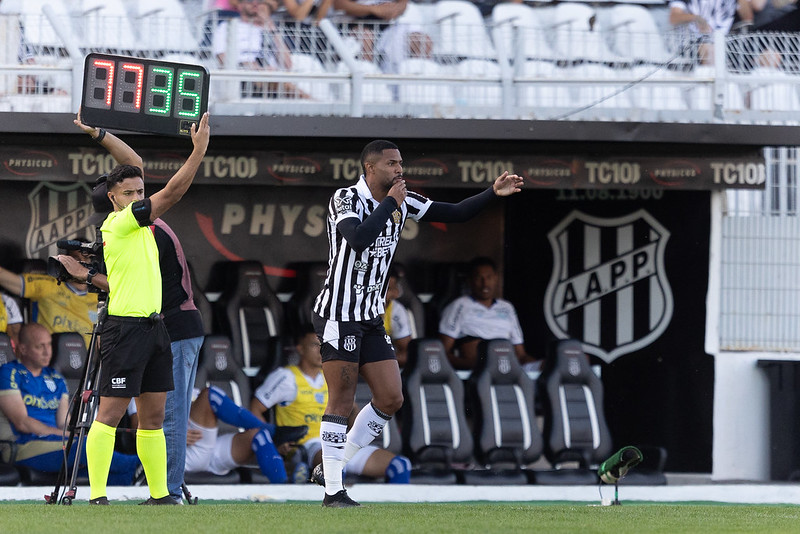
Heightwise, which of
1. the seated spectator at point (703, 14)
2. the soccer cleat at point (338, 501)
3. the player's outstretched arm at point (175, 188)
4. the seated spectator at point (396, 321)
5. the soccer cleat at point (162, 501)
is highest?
the seated spectator at point (703, 14)

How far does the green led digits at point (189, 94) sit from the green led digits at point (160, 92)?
0.06 m

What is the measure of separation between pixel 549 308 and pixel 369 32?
3160mm

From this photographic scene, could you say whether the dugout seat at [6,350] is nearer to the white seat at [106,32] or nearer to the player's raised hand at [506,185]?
the white seat at [106,32]

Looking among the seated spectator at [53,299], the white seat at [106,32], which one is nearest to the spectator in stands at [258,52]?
the white seat at [106,32]

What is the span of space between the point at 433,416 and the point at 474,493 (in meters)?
0.81

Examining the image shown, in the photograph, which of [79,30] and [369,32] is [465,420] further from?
[79,30]

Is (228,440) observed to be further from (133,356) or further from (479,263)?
(133,356)

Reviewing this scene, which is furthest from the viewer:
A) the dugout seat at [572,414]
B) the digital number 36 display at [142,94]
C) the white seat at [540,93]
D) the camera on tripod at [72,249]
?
the white seat at [540,93]

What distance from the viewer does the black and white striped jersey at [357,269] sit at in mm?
7215

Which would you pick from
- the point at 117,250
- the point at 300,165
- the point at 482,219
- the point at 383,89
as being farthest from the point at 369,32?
the point at 117,250

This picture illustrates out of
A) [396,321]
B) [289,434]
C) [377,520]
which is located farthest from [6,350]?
[377,520]

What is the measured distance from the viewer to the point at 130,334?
718cm

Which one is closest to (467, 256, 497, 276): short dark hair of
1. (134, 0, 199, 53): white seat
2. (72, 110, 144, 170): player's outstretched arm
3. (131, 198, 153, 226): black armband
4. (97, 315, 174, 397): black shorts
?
(134, 0, 199, 53): white seat

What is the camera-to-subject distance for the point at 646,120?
38.9ft
